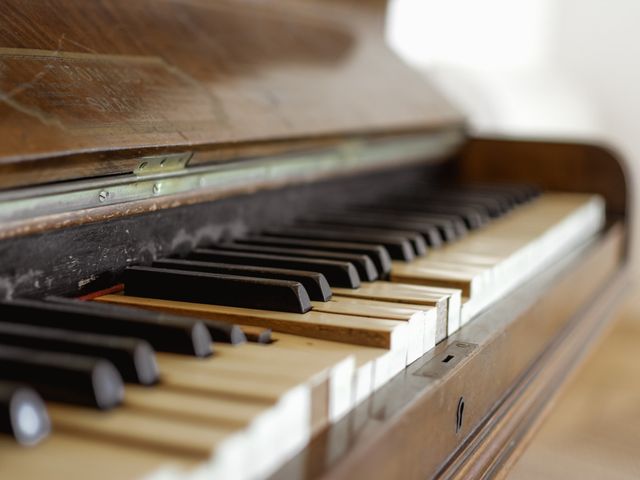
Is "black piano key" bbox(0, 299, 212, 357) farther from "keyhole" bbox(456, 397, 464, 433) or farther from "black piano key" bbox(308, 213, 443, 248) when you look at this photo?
"black piano key" bbox(308, 213, 443, 248)

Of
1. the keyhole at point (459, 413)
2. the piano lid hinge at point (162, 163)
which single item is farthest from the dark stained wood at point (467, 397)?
the piano lid hinge at point (162, 163)

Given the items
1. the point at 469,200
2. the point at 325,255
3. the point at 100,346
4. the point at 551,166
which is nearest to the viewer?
the point at 100,346

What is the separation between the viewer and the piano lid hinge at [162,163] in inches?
45.2

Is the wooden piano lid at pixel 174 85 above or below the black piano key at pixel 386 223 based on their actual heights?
above

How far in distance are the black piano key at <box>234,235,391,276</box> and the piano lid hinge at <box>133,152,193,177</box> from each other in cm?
24

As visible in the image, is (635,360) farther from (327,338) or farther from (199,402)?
(199,402)

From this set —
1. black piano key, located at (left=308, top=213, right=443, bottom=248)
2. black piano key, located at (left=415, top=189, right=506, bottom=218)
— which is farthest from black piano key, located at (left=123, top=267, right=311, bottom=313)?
black piano key, located at (left=415, top=189, right=506, bottom=218)

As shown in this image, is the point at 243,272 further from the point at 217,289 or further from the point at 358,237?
the point at 358,237

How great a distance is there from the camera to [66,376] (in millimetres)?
735

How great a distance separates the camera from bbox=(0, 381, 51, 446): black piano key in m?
0.66

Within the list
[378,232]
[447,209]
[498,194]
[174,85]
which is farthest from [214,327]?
[498,194]

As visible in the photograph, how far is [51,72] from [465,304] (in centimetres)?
67

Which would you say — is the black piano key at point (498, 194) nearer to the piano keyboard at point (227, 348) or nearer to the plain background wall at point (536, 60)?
the piano keyboard at point (227, 348)

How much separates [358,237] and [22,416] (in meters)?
0.91
